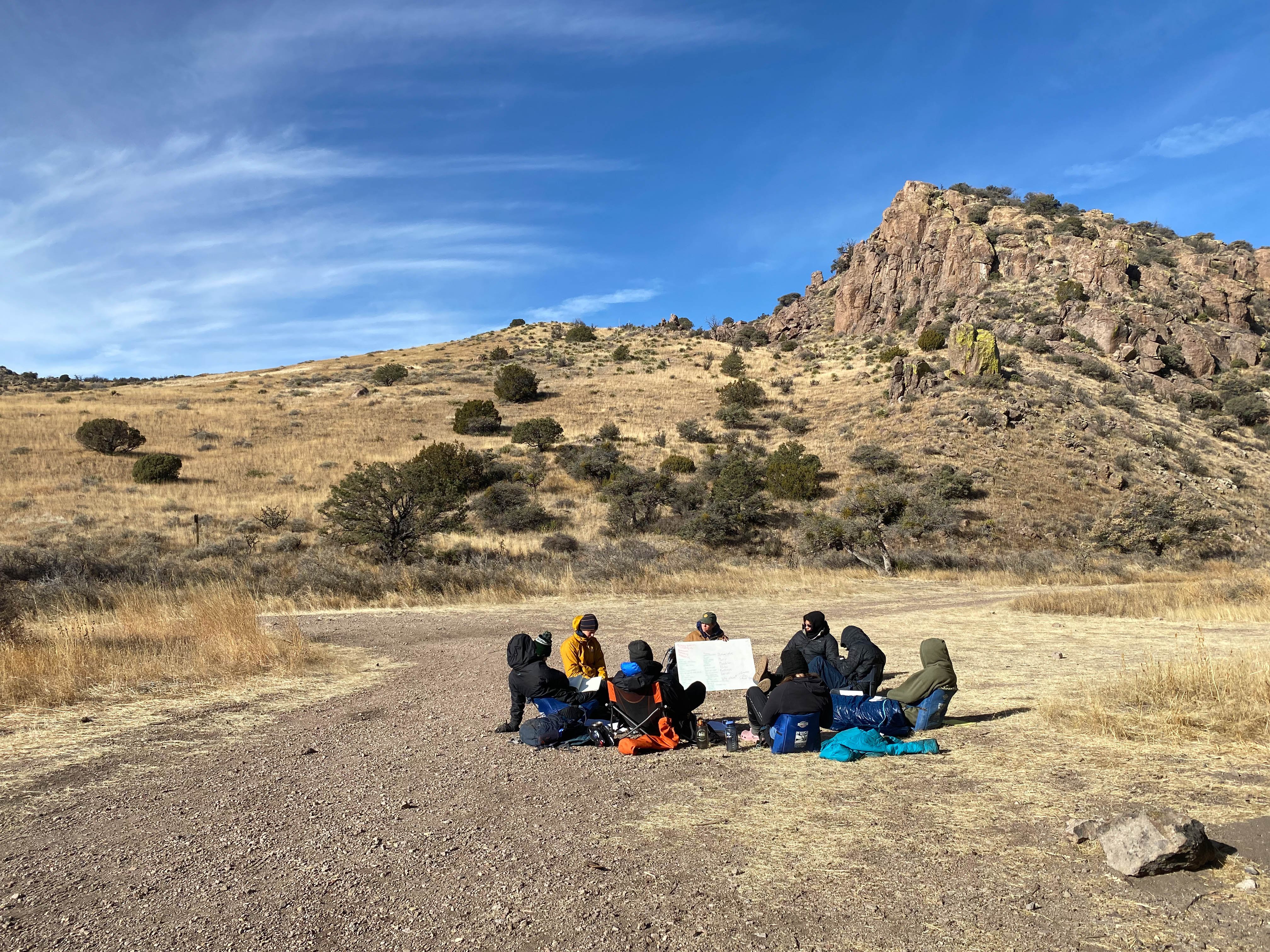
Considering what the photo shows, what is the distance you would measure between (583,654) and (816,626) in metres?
2.59

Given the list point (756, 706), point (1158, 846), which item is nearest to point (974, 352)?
point (756, 706)

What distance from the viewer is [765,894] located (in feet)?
13.1

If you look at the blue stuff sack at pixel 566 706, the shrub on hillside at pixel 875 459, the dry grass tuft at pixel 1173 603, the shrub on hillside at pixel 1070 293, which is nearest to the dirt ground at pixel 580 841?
the blue stuff sack at pixel 566 706

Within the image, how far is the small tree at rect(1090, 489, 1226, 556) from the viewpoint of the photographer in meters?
27.4

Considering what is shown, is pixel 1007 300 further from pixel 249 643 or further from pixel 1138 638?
pixel 249 643

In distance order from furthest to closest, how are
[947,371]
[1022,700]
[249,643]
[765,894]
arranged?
[947,371] < [249,643] < [1022,700] < [765,894]

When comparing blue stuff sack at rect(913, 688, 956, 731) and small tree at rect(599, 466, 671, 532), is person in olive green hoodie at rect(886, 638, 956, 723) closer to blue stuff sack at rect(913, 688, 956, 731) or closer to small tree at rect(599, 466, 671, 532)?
blue stuff sack at rect(913, 688, 956, 731)

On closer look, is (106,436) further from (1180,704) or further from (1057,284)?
(1057,284)

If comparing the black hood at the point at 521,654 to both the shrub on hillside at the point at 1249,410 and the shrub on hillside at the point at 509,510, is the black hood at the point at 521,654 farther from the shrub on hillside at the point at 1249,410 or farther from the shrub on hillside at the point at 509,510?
the shrub on hillside at the point at 1249,410

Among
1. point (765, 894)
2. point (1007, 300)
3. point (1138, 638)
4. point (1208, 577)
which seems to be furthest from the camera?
point (1007, 300)

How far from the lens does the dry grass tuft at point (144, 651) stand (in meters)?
8.41

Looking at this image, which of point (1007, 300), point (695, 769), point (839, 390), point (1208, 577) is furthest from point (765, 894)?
point (1007, 300)

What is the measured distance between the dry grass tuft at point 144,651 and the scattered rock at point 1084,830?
9443 millimetres

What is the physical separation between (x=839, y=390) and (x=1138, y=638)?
132 feet
